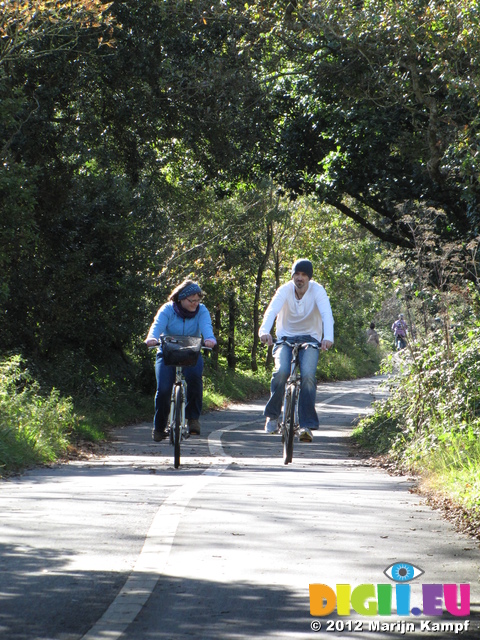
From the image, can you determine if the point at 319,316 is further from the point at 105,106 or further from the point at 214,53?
the point at 105,106

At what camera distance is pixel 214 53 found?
62.3ft

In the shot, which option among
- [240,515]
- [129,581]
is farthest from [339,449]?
[129,581]

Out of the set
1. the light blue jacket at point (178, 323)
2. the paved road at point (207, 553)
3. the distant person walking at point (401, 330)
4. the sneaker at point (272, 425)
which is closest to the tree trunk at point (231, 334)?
the distant person walking at point (401, 330)

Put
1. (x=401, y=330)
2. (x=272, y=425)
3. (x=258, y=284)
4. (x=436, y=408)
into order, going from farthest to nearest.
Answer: (x=258, y=284) → (x=401, y=330) → (x=436, y=408) → (x=272, y=425)

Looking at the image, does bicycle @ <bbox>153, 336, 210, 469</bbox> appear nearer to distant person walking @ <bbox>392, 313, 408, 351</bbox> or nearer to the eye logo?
distant person walking @ <bbox>392, 313, 408, 351</bbox>

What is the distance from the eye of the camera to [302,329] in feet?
36.3

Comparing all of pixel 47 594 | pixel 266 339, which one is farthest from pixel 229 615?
pixel 266 339

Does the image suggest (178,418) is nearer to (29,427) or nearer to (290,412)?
(290,412)

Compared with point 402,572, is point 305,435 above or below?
above

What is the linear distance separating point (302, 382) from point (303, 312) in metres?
0.76

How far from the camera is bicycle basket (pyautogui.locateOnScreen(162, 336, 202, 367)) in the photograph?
11.0 meters

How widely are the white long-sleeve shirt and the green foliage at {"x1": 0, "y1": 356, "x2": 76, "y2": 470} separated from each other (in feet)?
10.7

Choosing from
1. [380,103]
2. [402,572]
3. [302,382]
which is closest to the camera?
[402,572]

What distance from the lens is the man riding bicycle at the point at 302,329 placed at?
35.3 feet
